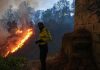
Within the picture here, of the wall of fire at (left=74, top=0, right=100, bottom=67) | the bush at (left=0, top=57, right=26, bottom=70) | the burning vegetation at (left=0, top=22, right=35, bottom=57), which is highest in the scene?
the wall of fire at (left=74, top=0, right=100, bottom=67)

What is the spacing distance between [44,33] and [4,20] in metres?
31.5

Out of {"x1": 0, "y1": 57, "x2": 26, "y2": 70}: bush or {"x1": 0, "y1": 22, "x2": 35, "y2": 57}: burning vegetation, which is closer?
{"x1": 0, "y1": 57, "x2": 26, "y2": 70}: bush

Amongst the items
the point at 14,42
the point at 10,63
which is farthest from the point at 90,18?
the point at 14,42

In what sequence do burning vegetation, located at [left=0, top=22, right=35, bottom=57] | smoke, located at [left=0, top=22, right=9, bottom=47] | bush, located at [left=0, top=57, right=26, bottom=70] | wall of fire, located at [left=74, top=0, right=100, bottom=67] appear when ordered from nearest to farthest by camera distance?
bush, located at [left=0, top=57, right=26, bottom=70]
wall of fire, located at [left=74, top=0, right=100, bottom=67]
burning vegetation, located at [left=0, top=22, right=35, bottom=57]
smoke, located at [left=0, top=22, right=9, bottom=47]

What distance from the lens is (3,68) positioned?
6.77m

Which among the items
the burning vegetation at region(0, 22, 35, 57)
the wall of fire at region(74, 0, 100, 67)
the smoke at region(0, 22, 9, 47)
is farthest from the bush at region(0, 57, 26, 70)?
the smoke at region(0, 22, 9, 47)

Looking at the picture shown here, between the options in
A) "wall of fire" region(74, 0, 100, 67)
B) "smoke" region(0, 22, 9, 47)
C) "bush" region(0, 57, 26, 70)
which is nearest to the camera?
"bush" region(0, 57, 26, 70)

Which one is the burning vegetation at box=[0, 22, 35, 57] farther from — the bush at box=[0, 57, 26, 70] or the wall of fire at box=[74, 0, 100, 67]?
the bush at box=[0, 57, 26, 70]

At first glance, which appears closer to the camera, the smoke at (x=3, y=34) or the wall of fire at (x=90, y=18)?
the wall of fire at (x=90, y=18)

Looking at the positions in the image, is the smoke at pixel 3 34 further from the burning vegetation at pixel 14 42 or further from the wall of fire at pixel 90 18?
the wall of fire at pixel 90 18

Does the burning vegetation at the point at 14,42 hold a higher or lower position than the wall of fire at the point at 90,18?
lower

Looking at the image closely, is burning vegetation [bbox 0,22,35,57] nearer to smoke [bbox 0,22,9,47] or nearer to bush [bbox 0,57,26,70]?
smoke [bbox 0,22,9,47]

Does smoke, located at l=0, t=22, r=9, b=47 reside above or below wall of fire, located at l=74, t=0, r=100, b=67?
below

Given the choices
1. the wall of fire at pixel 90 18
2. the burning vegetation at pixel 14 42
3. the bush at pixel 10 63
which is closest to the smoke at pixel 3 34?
the burning vegetation at pixel 14 42
